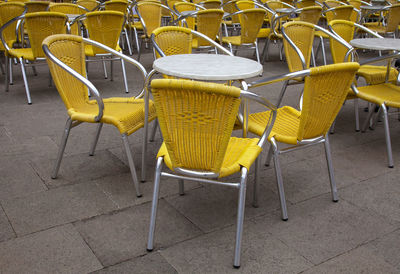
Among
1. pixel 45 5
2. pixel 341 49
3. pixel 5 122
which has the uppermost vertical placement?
pixel 45 5

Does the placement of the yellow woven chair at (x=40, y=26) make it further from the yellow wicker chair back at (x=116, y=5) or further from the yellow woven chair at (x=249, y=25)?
the yellow woven chair at (x=249, y=25)

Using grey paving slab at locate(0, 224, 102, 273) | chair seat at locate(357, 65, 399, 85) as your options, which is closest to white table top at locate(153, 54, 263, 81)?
grey paving slab at locate(0, 224, 102, 273)

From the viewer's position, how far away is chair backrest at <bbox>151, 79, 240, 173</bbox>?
5.43 ft

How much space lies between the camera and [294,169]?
3.04 metres

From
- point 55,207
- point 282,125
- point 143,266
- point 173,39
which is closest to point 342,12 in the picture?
point 173,39

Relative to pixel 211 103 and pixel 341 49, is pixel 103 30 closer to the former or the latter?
pixel 341 49

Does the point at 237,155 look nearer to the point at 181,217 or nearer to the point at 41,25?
the point at 181,217

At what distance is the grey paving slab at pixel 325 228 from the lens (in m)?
2.14

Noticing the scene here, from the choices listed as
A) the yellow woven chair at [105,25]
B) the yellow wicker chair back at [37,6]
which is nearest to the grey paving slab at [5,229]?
the yellow woven chair at [105,25]

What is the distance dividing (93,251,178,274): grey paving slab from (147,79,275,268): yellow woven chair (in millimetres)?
73

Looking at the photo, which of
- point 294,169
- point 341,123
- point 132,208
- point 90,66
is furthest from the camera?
point 90,66

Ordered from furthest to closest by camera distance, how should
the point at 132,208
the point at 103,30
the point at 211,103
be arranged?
1. the point at 103,30
2. the point at 132,208
3. the point at 211,103

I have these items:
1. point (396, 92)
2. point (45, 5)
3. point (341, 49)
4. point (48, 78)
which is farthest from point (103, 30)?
point (396, 92)

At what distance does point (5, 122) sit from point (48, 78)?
1576 millimetres
